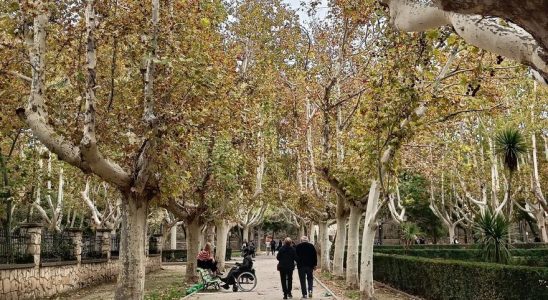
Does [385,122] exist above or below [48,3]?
below

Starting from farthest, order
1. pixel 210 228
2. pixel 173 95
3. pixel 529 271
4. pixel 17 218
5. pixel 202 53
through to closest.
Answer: pixel 17 218 → pixel 210 228 → pixel 173 95 → pixel 202 53 → pixel 529 271

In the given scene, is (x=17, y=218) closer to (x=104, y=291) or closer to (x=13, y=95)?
(x=104, y=291)

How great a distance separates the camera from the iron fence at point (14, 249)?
15359mm

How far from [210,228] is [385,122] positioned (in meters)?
24.5

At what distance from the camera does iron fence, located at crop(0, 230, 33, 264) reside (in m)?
15.4

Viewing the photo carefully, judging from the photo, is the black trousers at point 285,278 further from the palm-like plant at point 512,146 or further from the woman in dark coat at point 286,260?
the palm-like plant at point 512,146

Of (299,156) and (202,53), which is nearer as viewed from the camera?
(202,53)

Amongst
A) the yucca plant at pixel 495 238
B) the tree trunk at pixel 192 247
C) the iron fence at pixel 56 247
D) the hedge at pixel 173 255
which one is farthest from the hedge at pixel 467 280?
the hedge at pixel 173 255

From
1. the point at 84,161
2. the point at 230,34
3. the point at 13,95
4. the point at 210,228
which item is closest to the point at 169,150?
the point at 84,161

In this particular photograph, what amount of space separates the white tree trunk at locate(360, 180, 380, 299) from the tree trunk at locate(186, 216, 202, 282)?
27.9 ft

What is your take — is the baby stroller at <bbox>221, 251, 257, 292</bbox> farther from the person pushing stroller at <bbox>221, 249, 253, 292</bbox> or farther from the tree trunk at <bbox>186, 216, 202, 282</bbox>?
the tree trunk at <bbox>186, 216, 202, 282</bbox>

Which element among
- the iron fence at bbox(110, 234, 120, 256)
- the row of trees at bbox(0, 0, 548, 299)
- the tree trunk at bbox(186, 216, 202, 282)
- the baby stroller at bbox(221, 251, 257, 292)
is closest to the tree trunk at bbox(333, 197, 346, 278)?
the row of trees at bbox(0, 0, 548, 299)

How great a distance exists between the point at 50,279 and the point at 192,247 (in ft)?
Result: 19.0

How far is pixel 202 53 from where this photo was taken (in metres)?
12.9
